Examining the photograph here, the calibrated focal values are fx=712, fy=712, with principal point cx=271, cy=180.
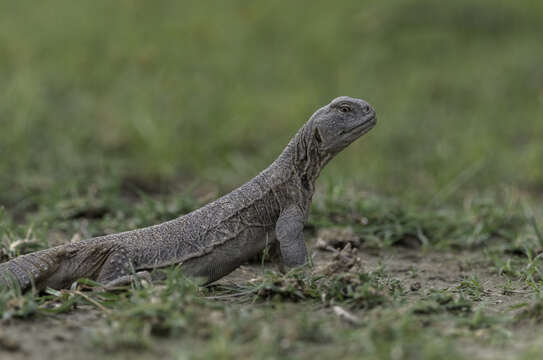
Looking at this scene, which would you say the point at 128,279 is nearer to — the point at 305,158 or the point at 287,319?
the point at 287,319

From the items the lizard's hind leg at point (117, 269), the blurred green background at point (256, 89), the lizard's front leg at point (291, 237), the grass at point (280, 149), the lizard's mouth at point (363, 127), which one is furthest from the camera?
the blurred green background at point (256, 89)

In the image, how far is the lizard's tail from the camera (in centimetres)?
436

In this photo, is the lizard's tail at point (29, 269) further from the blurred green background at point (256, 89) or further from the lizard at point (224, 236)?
the blurred green background at point (256, 89)

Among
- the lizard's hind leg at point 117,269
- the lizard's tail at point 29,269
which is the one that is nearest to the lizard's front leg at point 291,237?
the lizard's hind leg at point 117,269

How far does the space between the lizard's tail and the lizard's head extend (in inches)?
78.8

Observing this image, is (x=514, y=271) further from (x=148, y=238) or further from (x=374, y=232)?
(x=148, y=238)

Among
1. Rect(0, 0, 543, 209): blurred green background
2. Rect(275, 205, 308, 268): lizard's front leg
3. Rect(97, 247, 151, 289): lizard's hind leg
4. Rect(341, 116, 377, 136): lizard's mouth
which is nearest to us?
Rect(97, 247, 151, 289): lizard's hind leg

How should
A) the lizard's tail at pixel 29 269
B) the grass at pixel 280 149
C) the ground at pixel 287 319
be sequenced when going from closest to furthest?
the ground at pixel 287 319 < the grass at pixel 280 149 < the lizard's tail at pixel 29 269

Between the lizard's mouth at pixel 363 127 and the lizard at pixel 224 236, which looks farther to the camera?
the lizard's mouth at pixel 363 127

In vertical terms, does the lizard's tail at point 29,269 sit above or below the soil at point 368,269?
above

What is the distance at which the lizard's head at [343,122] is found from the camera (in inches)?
199

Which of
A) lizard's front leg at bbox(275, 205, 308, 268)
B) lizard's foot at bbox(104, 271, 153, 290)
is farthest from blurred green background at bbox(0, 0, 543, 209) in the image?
lizard's foot at bbox(104, 271, 153, 290)

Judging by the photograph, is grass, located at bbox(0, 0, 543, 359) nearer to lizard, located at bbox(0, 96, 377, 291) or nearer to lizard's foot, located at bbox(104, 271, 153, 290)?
lizard's foot, located at bbox(104, 271, 153, 290)

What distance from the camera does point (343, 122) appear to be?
5062 millimetres
